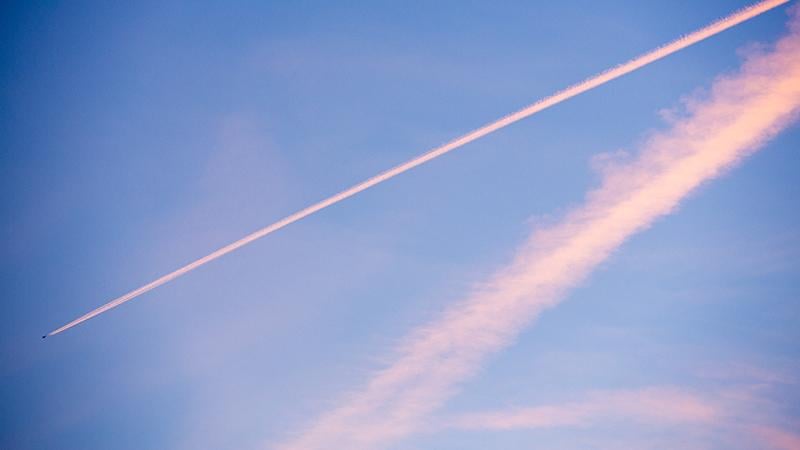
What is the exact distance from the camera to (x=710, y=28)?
15.4 m

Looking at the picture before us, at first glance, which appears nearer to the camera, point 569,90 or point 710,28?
point 710,28

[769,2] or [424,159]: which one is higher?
[769,2]

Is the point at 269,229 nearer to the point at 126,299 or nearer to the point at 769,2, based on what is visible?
the point at 126,299

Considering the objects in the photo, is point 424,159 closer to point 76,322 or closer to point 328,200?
point 328,200

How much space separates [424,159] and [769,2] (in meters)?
11.6

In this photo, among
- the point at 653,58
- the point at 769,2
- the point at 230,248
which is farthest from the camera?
the point at 230,248

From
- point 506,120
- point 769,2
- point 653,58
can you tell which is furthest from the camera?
point 506,120

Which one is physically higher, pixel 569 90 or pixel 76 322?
pixel 569 90

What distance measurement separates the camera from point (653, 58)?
1598 cm

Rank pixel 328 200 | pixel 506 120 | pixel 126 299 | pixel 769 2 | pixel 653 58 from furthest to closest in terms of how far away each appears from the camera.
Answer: pixel 126 299, pixel 328 200, pixel 506 120, pixel 653 58, pixel 769 2

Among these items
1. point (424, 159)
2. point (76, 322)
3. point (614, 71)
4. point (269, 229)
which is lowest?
point (76, 322)

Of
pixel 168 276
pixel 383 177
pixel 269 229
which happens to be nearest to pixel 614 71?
pixel 383 177

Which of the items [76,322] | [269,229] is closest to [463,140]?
[269,229]

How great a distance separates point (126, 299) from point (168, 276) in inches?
118
